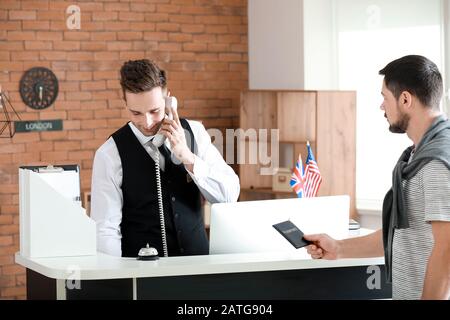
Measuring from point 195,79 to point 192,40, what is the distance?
347mm

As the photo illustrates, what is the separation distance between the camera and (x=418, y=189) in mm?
2619

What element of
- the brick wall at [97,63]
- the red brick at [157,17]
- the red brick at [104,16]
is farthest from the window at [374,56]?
the red brick at [104,16]

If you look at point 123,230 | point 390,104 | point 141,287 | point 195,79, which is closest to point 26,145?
point 195,79

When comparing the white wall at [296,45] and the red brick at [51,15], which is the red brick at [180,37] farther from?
the red brick at [51,15]

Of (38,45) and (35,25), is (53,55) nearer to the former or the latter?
(38,45)

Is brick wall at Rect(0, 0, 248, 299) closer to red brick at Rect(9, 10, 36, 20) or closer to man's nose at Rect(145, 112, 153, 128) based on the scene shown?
red brick at Rect(9, 10, 36, 20)

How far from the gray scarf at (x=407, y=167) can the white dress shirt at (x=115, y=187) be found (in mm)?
966

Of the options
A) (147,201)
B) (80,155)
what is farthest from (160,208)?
(80,155)

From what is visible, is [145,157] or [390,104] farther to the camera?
[145,157]

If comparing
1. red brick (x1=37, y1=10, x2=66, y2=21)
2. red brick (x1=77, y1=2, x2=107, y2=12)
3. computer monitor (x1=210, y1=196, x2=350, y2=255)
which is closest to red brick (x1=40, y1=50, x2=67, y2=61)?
red brick (x1=37, y1=10, x2=66, y2=21)

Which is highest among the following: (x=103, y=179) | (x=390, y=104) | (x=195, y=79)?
(x=195, y=79)

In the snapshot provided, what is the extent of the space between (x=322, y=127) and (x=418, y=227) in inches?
173

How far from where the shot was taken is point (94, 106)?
7008 mm

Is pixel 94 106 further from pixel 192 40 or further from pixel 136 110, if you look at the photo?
pixel 136 110
